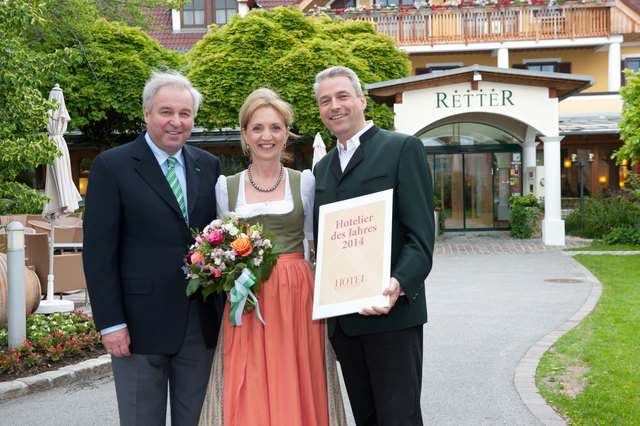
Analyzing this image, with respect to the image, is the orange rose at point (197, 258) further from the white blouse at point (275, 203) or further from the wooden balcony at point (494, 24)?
the wooden balcony at point (494, 24)

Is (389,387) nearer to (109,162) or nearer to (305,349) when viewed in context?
(305,349)

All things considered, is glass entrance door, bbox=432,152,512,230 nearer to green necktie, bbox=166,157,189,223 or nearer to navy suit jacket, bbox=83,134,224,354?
green necktie, bbox=166,157,189,223

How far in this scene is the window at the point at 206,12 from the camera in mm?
25625

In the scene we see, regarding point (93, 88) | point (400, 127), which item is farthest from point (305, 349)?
point (93, 88)

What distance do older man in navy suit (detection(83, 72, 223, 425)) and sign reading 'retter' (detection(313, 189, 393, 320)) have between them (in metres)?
0.65

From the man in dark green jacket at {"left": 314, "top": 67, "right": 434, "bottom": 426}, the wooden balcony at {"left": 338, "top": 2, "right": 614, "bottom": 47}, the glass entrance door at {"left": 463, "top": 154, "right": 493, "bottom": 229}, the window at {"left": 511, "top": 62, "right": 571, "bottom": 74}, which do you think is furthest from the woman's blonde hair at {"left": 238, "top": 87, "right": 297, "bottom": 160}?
the window at {"left": 511, "top": 62, "right": 571, "bottom": 74}

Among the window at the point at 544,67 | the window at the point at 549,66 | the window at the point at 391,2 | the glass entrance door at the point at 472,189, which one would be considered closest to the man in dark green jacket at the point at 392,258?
the glass entrance door at the point at 472,189

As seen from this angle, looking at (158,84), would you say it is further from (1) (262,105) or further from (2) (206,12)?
(2) (206,12)

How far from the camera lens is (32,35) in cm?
1806

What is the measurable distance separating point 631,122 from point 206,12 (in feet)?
57.0

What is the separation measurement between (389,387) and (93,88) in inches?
711

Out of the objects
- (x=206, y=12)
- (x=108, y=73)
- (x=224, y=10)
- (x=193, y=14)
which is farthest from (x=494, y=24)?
(x=108, y=73)

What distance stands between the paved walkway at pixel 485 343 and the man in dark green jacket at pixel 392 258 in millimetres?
1863

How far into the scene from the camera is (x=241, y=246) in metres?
2.92
